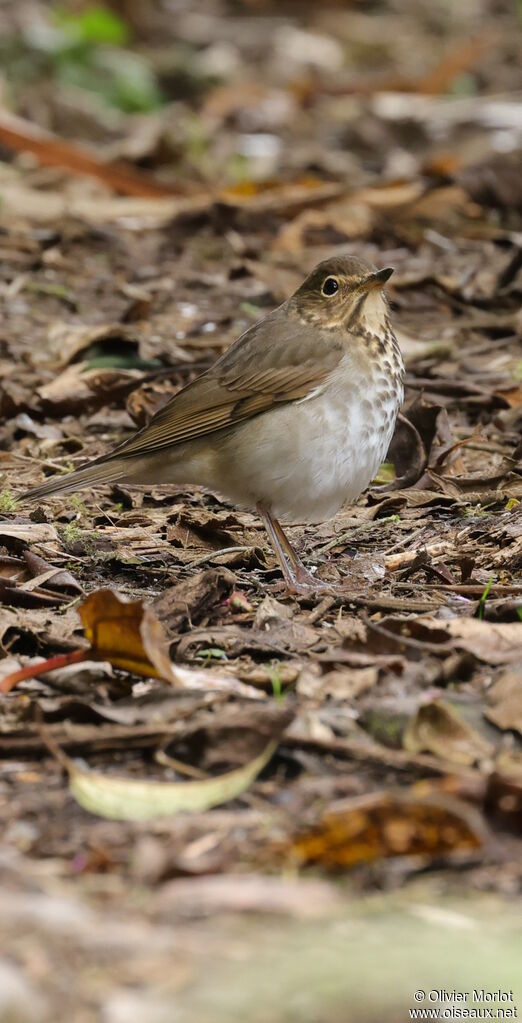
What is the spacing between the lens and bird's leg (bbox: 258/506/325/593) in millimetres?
5102

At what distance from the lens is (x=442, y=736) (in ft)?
11.2

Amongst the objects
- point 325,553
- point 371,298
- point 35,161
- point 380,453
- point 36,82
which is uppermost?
point 36,82

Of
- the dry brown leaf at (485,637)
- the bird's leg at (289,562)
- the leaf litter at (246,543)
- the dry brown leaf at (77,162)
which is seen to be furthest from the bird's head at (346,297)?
the dry brown leaf at (77,162)

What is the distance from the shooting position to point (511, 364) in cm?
744

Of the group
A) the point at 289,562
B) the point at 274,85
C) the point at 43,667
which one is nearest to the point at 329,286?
the point at 289,562

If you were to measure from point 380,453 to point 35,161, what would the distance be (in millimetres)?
6481

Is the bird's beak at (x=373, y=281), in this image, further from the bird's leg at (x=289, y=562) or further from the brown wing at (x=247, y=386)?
the bird's leg at (x=289, y=562)

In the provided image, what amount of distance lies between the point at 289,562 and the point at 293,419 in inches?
21.1

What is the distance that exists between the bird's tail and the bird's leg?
0.56 metres

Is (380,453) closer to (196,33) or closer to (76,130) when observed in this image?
(76,130)

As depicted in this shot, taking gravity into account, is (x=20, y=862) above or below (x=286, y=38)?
below

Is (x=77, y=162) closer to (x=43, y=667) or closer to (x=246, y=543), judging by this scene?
(x=246, y=543)

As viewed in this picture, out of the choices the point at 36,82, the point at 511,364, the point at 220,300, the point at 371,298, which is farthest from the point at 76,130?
the point at 371,298

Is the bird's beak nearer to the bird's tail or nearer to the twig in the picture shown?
the bird's tail
